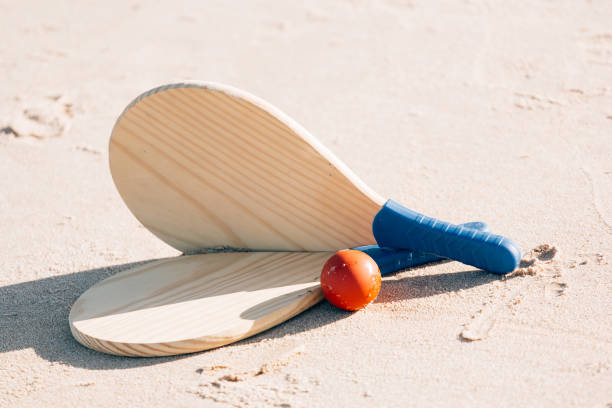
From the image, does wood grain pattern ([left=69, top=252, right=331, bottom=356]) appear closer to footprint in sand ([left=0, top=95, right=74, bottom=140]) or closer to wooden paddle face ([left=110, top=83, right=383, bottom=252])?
wooden paddle face ([left=110, top=83, right=383, bottom=252])

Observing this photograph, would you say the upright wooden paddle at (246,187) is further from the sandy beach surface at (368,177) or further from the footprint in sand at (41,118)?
the footprint in sand at (41,118)

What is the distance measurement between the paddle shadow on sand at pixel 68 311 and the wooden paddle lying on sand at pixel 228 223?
0.04 metres

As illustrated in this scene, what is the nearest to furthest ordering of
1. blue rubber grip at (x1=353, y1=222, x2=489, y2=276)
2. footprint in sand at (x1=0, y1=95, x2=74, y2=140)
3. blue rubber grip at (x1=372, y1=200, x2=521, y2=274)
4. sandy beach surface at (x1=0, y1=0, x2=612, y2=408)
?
sandy beach surface at (x1=0, y1=0, x2=612, y2=408) → blue rubber grip at (x1=372, y1=200, x2=521, y2=274) → blue rubber grip at (x1=353, y1=222, x2=489, y2=276) → footprint in sand at (x1=0, y1=95, x2=74, y2=140)

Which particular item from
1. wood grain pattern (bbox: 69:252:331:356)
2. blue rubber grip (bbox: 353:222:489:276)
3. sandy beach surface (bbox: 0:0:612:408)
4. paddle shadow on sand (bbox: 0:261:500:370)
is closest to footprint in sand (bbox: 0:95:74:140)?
sandy beach surface (bbox: 0:0:612:408)

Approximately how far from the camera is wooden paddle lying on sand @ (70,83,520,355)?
223cm

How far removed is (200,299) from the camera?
2.32m

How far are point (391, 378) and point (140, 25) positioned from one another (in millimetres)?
3398

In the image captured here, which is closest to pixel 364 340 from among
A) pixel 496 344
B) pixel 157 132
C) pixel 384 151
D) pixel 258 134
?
pixel 496 344

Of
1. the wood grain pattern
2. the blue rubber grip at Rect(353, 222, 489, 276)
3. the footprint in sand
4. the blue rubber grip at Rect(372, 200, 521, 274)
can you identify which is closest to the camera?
the wood grain pattern

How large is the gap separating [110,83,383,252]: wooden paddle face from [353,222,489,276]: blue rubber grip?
48 millimetres

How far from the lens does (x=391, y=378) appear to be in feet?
6.42

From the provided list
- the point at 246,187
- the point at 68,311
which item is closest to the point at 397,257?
the point at 246,187

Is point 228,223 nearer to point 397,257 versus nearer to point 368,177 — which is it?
point 397,257

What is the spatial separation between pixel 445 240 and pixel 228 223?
71cm
